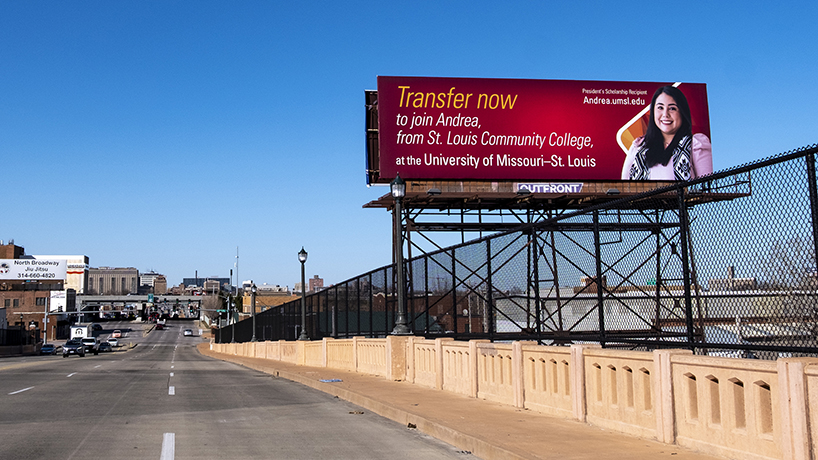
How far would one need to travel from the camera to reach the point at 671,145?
34562 mm

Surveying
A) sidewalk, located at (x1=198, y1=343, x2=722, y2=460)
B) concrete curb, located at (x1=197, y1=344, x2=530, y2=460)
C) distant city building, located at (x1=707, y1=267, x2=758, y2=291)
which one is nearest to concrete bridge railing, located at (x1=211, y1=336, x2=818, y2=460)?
sidewalk, located at (x1=198, y1=343, x2=722, y2=460)

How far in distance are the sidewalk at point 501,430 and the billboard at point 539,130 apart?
1781 centimetres

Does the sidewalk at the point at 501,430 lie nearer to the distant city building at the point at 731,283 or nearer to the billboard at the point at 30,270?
the distant city building at the point at 731,283

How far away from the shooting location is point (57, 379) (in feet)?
77.8


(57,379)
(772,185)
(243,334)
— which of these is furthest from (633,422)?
(243,334)

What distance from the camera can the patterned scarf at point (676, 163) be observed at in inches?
1329

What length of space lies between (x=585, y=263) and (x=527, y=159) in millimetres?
21929

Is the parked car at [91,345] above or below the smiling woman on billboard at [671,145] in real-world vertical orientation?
below

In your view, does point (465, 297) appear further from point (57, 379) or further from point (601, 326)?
point (57, 379)

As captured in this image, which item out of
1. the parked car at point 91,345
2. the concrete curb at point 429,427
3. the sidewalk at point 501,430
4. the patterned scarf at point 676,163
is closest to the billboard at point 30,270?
the parked car at point 91,345

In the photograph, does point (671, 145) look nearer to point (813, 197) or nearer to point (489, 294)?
point (489, 294)

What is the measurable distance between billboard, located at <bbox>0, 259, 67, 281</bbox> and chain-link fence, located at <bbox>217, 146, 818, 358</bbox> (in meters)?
136

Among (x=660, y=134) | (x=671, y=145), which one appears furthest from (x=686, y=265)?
(x=671, y=145)

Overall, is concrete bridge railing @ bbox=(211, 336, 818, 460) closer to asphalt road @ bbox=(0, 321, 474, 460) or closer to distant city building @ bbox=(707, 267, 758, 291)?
distant city building @ bbox=(707, 267, 758, 291)
